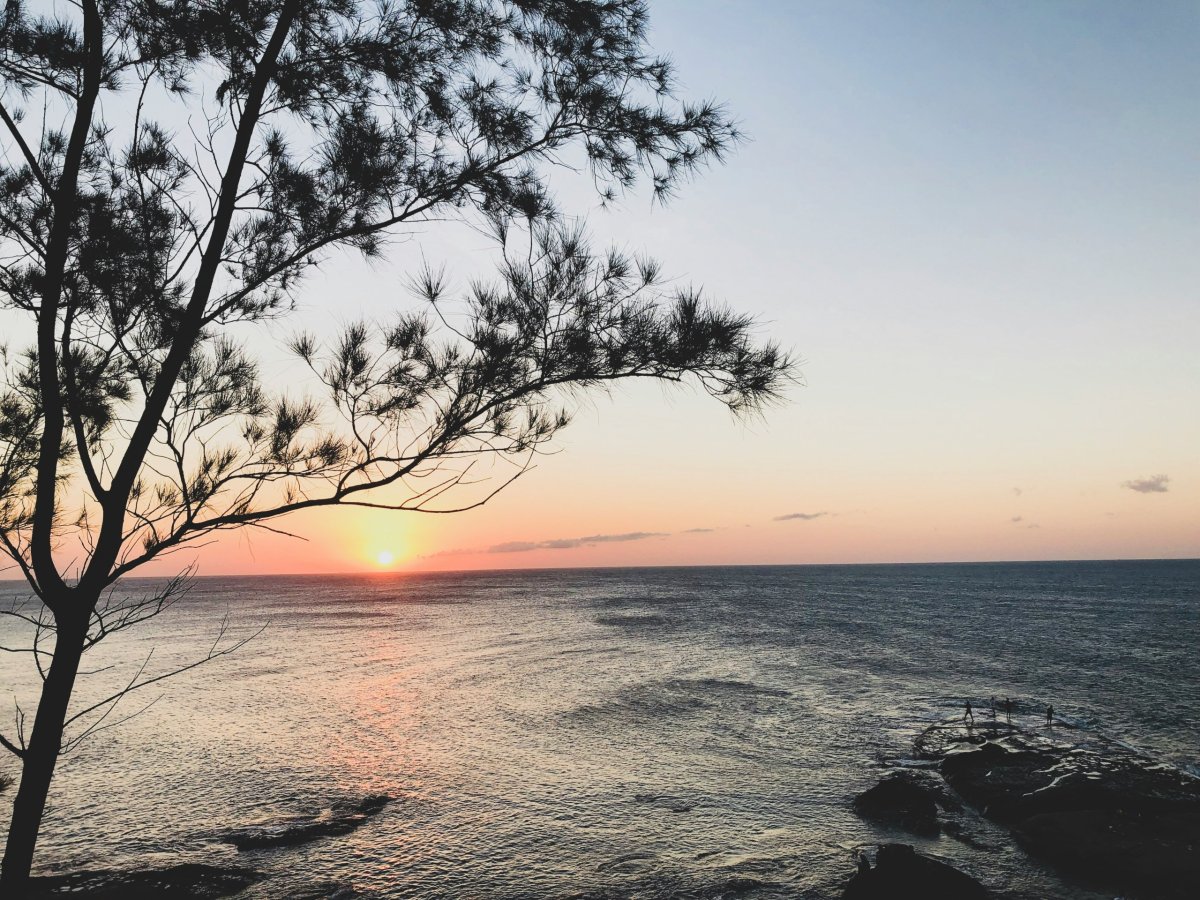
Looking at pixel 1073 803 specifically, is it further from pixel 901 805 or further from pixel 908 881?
pixel 908 881

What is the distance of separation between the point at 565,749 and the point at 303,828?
247 inches

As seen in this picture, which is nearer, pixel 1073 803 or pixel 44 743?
pixel 44 743

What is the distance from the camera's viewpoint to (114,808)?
1228 centimetres

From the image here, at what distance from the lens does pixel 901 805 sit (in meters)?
12.0

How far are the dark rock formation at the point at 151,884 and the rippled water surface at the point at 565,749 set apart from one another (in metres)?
0.37

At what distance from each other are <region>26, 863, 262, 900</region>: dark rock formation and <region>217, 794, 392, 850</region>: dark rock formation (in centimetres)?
107

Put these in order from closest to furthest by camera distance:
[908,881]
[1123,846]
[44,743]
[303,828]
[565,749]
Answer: [44,743] → [908,881] → [1123,846] → [303,828] → [565,749]

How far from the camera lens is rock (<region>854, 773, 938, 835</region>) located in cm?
1137

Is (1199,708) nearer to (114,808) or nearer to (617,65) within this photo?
(617,65)

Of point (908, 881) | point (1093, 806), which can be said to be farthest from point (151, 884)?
point (1093, 806)

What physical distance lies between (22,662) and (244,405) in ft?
A: 121

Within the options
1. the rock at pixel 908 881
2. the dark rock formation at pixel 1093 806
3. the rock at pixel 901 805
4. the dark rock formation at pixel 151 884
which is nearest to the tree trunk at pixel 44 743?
the dark rock formation at pixel 151 884

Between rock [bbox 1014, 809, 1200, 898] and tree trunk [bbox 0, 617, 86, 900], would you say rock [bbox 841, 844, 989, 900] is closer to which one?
rock [bbox 1014, 809, 1200, 898]

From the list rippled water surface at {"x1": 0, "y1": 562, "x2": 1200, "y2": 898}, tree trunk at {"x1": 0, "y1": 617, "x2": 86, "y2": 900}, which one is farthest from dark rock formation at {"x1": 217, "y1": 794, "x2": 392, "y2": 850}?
tree trunk at {"x1": 0, "y1": 617, "x2": 86, "y2": 900}
